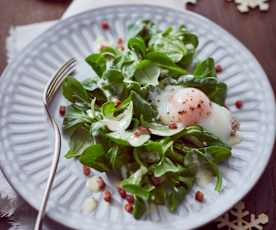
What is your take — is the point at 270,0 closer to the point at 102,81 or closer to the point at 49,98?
the point at 102,81

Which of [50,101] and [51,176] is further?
[50,101]

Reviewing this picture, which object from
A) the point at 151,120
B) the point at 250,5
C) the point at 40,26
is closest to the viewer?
the point at 151,120

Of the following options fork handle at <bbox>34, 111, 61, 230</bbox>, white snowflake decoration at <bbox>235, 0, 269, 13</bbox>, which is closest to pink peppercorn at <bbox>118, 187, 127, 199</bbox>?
fork handle at <bbox>34, 111, 61, 230</bbox>

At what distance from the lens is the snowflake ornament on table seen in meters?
1.40

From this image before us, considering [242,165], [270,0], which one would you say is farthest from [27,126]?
[270,0]

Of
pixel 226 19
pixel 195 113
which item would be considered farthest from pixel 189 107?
pixel 226 19

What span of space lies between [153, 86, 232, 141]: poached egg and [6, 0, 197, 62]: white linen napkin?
617 millimetres

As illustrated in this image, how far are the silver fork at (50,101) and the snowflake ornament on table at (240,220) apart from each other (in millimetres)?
530

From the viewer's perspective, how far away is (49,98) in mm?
1569

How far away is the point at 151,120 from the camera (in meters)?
1.48

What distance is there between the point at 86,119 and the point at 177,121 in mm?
300

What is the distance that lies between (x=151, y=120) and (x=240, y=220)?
42cm

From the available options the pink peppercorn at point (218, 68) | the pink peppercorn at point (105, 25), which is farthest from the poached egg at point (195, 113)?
the pink peppercorn at point (105, 25)

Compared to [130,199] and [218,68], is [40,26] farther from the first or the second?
[130,199]
